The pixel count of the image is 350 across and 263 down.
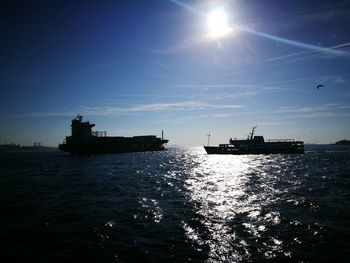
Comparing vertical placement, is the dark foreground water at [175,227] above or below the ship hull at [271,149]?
below

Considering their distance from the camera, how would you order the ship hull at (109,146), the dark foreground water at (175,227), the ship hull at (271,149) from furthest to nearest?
the ship hull at (271,149)
the ship hull at (109,146)
the dark foreground water at (175,227)

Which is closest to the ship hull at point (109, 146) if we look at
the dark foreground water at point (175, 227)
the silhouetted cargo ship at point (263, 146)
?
the silhouetted cargo ship at point (263, 146)

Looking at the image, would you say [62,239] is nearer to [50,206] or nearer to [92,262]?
[92,262]

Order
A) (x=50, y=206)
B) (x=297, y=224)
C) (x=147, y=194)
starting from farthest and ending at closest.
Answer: (x=147, y=194) → (x=50, y=206) → (x=297, y=224)

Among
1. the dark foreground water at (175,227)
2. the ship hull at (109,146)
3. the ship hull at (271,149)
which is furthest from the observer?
the ship hull at (271,149)

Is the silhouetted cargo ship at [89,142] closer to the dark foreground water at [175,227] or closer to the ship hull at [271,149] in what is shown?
the ship hull at [271,149]

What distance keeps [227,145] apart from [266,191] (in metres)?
93.6

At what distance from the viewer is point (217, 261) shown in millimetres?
10992

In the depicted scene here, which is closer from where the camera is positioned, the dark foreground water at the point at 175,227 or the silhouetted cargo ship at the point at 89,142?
the dark foreground water at the point at 175,227

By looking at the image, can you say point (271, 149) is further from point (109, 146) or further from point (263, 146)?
point (109, 146)

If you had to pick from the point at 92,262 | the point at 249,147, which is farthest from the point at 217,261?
the point at 249,147

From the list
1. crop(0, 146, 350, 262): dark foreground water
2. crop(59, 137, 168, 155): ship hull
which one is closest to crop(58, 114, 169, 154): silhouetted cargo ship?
crop(59, 137, 168, 155): ship hull

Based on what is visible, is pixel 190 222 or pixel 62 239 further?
pixel 190 222

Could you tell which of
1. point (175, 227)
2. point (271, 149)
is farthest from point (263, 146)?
point (175, 227)
